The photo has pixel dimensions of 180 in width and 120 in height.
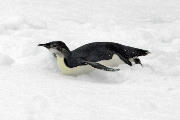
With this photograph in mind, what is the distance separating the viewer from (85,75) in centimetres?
503

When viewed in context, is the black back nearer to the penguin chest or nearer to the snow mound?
the penguin chest

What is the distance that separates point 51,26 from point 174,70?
8.39 ft

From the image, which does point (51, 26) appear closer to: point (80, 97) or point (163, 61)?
point (163, 61)

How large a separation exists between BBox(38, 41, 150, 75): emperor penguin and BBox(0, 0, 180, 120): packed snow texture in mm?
100

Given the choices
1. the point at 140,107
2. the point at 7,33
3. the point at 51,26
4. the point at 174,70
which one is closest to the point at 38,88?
the point at 140,107

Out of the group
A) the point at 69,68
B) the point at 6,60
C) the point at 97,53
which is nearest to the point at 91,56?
the point at 97,53

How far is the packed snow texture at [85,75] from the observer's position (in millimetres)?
3686

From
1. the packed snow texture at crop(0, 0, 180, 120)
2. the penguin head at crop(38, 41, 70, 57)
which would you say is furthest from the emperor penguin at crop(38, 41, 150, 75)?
the packed snow texture at crop(0, 0, 180, 120)

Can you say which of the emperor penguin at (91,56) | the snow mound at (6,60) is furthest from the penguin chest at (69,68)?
the snow mound at (6,60)

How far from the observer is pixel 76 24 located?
25.1 ft

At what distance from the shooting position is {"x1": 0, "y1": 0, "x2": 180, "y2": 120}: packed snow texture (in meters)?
3.69

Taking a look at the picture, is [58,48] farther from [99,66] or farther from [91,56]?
[99,66]

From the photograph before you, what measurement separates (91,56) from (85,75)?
273 mm

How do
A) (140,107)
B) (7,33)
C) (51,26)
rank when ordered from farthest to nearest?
(51,26) → (7,33) → (140,107)
